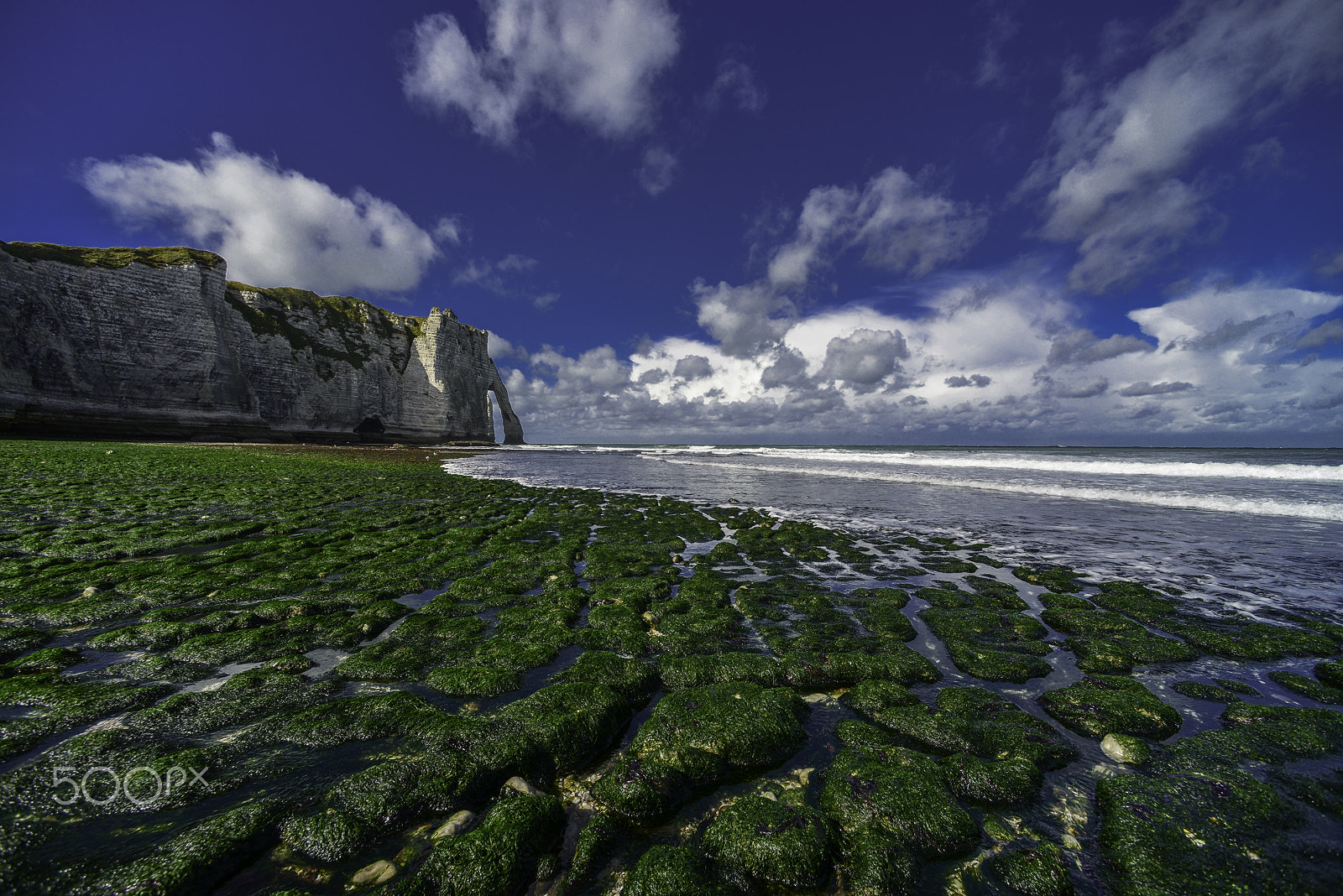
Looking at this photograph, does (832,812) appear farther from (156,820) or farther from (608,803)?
(156,820)

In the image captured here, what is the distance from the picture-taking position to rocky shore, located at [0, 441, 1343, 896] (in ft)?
11.4

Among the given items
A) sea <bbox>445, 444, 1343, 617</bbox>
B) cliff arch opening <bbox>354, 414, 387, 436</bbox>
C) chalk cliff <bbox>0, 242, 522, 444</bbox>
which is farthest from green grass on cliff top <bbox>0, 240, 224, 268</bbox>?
sea <bbox>445, 444, 1343, 617</bbox>

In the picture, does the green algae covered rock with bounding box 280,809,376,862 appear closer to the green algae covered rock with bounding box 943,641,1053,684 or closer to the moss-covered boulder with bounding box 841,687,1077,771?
the moss-covered boulder with bounding box 841,687,1077,771

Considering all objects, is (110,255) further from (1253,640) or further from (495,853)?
(1253,640)

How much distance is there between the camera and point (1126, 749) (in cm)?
500

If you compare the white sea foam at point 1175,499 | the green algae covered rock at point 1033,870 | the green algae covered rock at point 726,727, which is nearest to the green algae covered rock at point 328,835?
the green algae covered rock at point 726,727

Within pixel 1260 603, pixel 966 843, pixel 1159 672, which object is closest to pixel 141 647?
pixel 966 843

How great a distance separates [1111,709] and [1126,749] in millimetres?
884

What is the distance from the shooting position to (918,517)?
19.8 m

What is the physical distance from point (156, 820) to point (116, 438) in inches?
2989

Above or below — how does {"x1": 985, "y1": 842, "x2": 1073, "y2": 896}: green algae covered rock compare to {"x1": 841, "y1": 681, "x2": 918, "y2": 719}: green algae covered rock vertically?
above

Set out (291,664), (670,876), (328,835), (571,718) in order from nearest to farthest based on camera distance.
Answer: (670,876) → (328,835) → (571,718) → (291,664)

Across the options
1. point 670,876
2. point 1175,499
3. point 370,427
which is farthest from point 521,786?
point 370,427

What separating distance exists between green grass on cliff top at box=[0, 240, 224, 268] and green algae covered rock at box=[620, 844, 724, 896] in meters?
78.0
